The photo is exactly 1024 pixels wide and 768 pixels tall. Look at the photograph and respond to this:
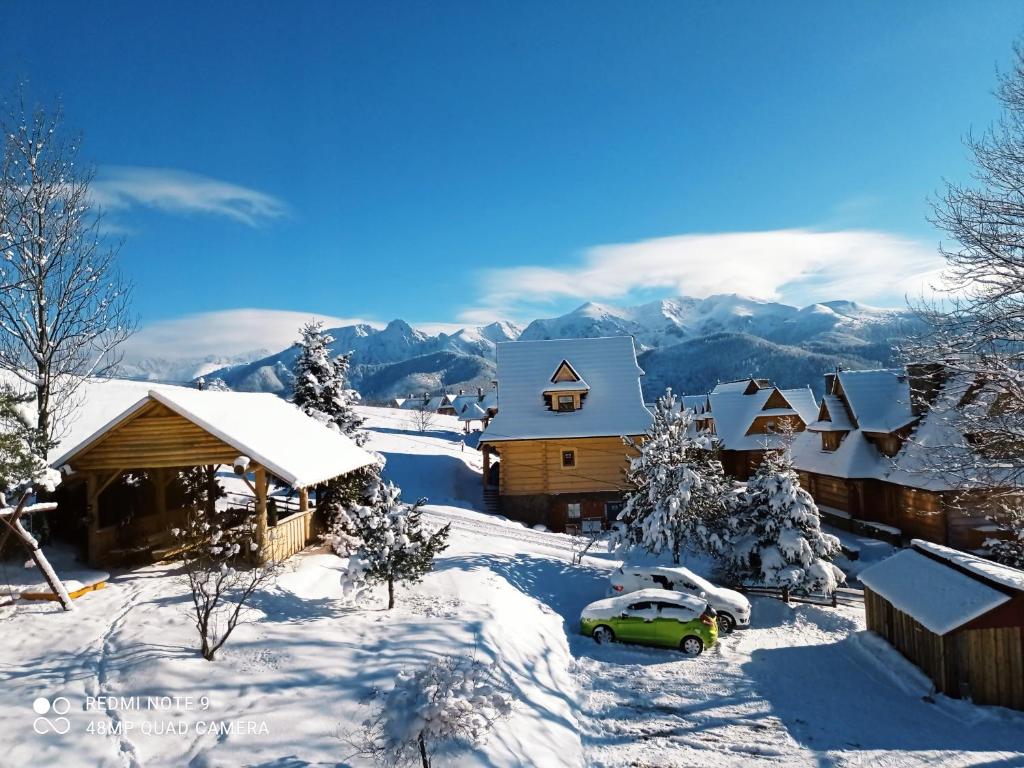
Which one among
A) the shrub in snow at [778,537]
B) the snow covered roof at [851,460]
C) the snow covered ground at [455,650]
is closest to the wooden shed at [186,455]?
the snow covered ground at [455,650]

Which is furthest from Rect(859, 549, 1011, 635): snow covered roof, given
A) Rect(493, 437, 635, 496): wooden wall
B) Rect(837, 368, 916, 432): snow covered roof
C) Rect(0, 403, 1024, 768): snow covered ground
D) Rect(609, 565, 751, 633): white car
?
Rect(837, 368, 916, 432): snow covered roof

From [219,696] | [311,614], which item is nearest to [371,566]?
[311,614]

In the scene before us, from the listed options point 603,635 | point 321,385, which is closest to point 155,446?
point 603,635

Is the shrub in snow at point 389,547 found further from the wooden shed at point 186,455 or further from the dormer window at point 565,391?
the dormer window at point 565,391

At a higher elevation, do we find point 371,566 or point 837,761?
point 371,566

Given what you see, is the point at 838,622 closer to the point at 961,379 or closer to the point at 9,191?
the point at 961,379

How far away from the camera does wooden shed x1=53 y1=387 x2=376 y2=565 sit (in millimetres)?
14352

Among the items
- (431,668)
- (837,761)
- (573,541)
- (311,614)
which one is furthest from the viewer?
(573,541)

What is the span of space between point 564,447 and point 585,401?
3352 mm

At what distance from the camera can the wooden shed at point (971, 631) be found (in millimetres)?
12617

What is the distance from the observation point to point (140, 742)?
24.4 ft

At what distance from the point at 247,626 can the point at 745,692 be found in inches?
422

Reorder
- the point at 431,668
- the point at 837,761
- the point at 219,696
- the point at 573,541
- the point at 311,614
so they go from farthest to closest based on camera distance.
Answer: the point at 573,541, the point at 311,614, the point at 837,761, the point at 219,696, the point at 431,668

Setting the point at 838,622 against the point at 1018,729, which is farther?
the point at 838,622
